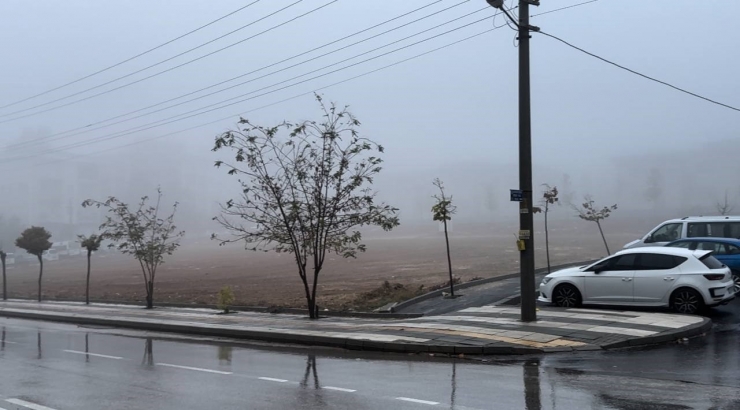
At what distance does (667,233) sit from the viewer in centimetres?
2152

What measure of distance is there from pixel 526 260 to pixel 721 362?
198 inches

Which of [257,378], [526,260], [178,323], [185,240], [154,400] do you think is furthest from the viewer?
[185,240]

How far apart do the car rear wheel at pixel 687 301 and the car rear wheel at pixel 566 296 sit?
89.1 inches

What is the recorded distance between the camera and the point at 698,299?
47.8 feet

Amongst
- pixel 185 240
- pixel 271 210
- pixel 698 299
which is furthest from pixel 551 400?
pixel 185 240

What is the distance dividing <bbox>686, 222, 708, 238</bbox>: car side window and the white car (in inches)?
227

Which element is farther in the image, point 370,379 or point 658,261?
point 658,261

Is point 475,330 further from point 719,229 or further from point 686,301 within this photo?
point 719,229

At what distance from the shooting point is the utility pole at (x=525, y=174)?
1445cm

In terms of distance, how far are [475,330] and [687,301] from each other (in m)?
5.09

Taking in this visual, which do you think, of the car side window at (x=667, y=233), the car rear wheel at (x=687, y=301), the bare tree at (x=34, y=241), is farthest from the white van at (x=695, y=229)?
the bare tree at (x=34, y=241)

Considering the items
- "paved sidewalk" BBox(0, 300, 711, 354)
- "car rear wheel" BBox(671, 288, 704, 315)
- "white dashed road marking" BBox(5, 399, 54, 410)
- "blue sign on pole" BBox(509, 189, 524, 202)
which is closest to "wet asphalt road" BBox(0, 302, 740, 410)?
"white dashed road marking" BBox(5, 399, 54, 410)

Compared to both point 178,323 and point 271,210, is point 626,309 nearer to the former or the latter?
point 271,210

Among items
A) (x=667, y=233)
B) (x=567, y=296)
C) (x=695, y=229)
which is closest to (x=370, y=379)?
(x=567, y=296)
